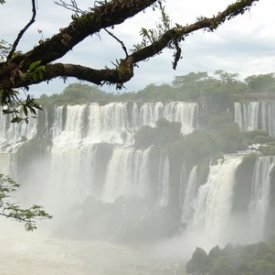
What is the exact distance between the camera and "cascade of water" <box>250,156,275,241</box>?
24.3 m

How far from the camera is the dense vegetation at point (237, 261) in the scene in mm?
19312

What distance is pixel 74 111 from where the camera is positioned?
133 ft

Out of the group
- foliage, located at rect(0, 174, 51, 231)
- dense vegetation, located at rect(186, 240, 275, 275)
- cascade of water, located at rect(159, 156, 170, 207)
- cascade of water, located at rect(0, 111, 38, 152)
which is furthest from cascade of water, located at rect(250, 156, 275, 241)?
cascade of water, located at rect(0, 111, 38, 152)

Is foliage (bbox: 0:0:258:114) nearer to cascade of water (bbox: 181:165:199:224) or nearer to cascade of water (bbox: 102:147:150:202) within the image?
cascade of water (bbox: 181:165:199:224)

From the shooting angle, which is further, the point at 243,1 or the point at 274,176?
the point at 274,176

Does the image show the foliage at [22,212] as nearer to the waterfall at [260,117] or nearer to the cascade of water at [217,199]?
the cascade of water at [217,199]

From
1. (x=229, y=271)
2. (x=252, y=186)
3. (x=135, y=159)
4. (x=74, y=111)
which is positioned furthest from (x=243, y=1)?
(x=74, y=111)

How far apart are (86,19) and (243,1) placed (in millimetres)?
1045

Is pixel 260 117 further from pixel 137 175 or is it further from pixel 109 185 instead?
pixel 109 185

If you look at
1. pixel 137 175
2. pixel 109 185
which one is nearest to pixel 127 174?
pixel 137 175

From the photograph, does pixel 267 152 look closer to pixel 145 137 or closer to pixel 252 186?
pixel 252 186

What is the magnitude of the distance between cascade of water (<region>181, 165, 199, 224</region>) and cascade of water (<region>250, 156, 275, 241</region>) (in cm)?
371

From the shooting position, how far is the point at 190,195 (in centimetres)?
2816

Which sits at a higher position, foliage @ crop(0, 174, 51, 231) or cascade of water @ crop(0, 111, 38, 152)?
cascade of water @ crop(0, 111, 38, 152)
